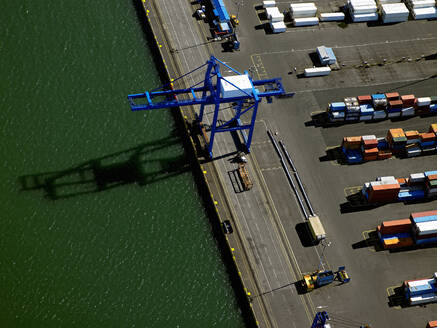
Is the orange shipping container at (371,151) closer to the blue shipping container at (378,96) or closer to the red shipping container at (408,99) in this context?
the blue shipping container at (378,96)

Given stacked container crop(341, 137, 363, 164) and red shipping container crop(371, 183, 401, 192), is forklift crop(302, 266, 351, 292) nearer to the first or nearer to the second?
red shipping container crop(371, 183, 401, 192)

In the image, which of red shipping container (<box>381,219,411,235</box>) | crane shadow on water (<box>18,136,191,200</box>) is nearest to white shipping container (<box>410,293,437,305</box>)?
red shipping container (<box>381,219,411,235</box>)

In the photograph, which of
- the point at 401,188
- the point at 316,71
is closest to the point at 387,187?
Answer: the point at 401,188

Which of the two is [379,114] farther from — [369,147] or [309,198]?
[309,198]

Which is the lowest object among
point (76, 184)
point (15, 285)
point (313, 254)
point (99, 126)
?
point (313, 254)

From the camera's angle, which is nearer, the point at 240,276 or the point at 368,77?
the point at 240,276

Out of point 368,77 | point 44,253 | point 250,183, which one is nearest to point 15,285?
point 44,253

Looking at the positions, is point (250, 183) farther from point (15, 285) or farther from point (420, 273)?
point (15, 285)
